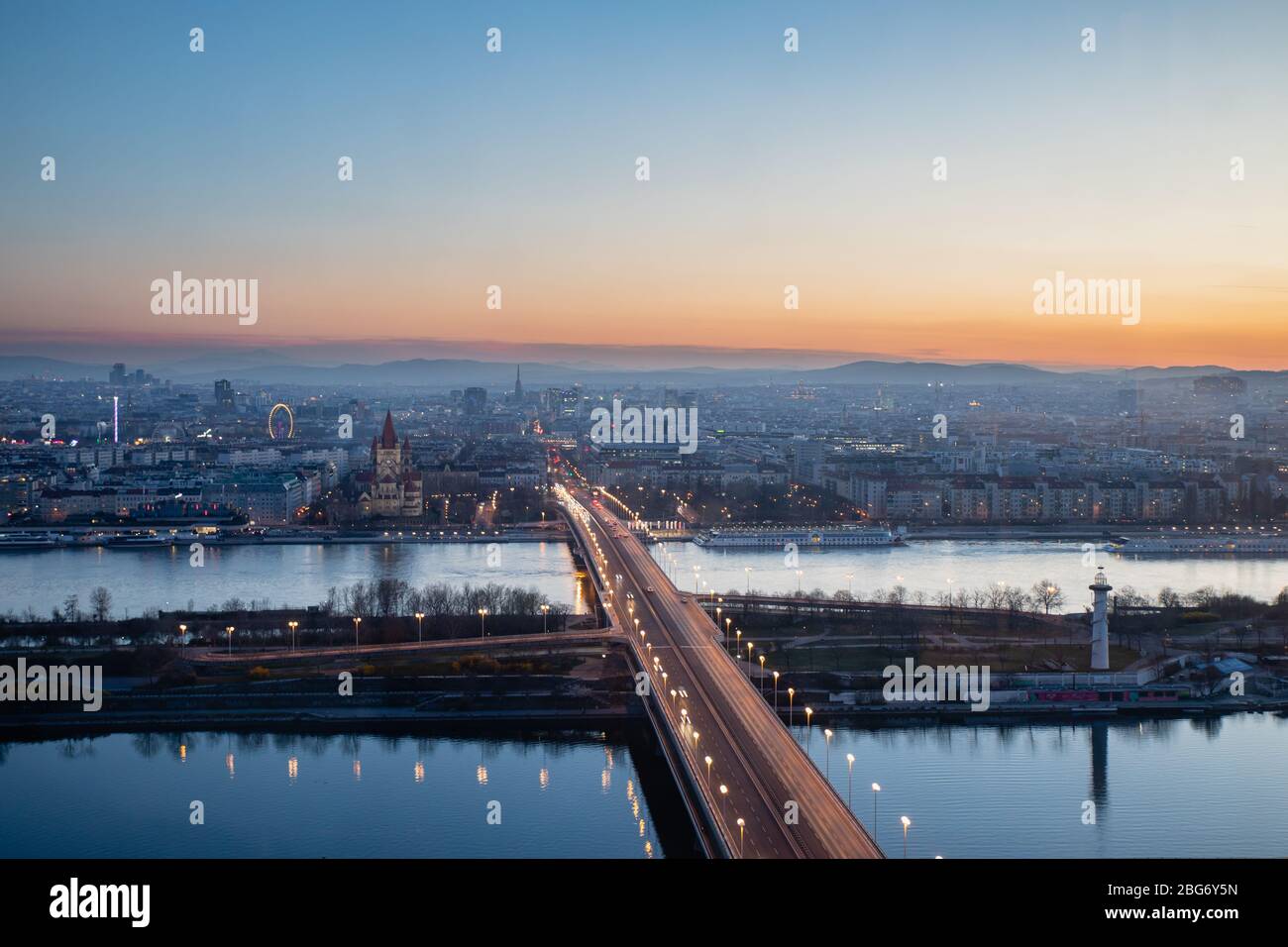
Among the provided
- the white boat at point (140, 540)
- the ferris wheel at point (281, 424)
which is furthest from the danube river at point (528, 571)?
the ferris wheel at point (281, 424)

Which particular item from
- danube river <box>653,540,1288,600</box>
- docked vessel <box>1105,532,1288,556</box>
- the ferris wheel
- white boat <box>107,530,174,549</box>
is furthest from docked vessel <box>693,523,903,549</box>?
the ferris wheel

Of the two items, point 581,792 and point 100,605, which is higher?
point 100,605

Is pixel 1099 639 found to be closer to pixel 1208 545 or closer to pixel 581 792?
pixel 581 792

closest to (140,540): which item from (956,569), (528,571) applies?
(528,571)

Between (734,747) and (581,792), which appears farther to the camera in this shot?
(581,792)

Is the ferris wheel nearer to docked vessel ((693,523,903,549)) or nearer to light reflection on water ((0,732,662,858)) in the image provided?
docked vessel ((693,523,903,549))
